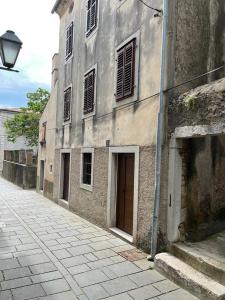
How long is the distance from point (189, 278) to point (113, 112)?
462cm

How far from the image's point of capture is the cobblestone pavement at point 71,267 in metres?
4.38

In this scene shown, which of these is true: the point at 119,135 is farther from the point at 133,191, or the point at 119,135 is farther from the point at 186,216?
the point at 186,216

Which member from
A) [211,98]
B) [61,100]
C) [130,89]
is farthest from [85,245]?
[61,100]

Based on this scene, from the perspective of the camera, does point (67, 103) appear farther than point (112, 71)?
Yes

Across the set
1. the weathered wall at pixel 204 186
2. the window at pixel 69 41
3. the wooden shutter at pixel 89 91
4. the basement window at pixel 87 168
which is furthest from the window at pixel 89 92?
the weathered wall at pixel 204 186

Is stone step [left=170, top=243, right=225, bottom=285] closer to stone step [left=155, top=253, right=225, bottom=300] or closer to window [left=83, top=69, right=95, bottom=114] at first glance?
stone step [left=155, top=253, right=225, bottom=300]

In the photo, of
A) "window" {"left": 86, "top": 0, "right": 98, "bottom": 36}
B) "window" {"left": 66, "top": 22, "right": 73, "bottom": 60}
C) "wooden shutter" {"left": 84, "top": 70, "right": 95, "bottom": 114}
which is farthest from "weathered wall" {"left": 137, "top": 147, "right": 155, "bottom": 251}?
"window" {"left": 66, "top": 22, "right": 73, "bottom": 60}

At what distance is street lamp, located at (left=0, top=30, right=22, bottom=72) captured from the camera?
5422 mm

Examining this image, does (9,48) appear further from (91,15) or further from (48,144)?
(48,144)

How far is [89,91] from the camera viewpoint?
9.40 meters

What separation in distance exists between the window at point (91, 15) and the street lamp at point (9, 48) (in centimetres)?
432

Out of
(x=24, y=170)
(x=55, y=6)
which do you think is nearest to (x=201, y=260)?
(x=55, y=6)

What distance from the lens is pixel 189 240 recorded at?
216 inches

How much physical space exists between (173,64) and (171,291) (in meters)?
4.18
